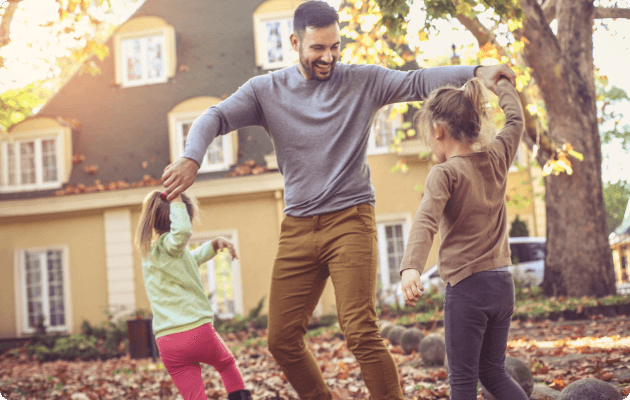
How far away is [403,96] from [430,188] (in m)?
0.65

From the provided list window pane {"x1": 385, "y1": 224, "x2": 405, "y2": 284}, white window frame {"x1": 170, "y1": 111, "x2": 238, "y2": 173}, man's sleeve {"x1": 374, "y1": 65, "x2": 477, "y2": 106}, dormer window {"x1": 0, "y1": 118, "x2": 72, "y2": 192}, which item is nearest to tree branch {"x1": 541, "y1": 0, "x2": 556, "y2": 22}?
window pane {"x1": 385, "y1": 224, "x2": 405, "y2": 284}

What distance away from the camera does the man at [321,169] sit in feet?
8.98

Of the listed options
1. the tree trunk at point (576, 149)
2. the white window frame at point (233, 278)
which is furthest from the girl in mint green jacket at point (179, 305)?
the white window frame at point (233, 278)

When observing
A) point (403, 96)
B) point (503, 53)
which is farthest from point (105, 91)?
point (403, 96)

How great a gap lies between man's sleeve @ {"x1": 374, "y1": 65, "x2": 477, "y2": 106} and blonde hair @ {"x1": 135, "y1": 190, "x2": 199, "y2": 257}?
4.55 ft

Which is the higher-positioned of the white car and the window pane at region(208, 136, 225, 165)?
the window pane at region(208, 136, 225, 165)

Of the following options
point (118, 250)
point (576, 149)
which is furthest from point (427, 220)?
point (118, 250)

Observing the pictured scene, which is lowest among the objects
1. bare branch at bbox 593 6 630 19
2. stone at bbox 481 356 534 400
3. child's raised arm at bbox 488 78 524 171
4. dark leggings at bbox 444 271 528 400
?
stone at bbox 481 356 534 400

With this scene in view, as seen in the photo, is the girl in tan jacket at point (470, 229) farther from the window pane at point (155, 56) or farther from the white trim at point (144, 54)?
the window pane at point (155, 56)

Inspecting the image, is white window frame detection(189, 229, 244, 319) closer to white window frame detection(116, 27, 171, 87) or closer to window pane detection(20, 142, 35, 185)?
white window frame detection(116, 27, 171, 87)

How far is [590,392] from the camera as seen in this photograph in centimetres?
303

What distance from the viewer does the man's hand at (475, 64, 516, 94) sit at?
2609 mm

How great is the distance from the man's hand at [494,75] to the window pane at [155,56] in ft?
46.3

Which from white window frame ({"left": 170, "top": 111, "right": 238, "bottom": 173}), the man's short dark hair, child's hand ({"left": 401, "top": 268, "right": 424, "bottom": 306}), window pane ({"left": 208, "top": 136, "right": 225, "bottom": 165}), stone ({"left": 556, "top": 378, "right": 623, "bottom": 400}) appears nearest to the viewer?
child's hand ({"left": 401, "top": 268, "right": 424, "bottom": 306})
